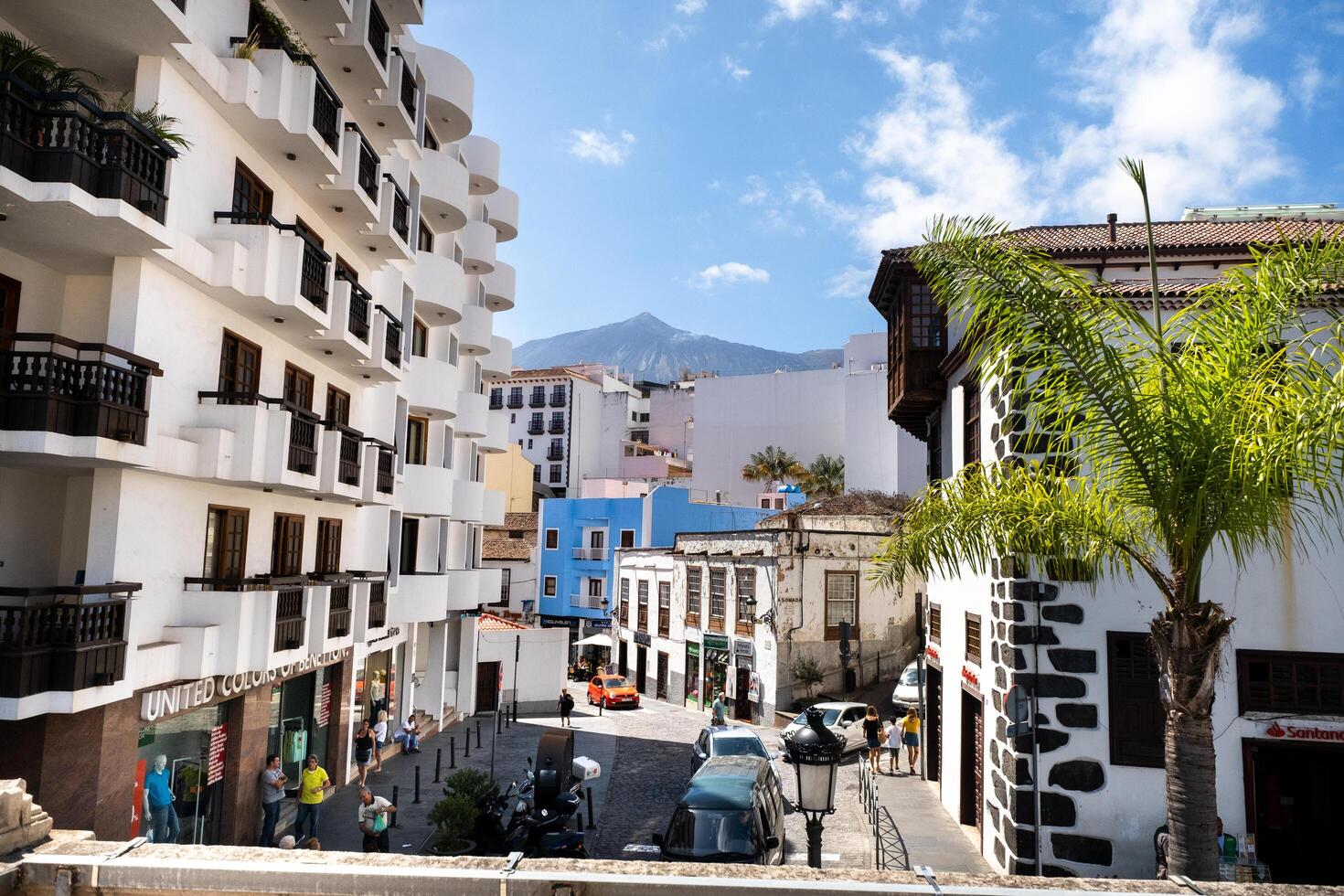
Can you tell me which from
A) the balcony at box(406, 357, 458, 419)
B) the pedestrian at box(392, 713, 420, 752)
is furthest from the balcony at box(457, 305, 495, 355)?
the pedestrian at box(392, 713, 420, 752)

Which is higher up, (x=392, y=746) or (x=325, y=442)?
(x=325, y=442)

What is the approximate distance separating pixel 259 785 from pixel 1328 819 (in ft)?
57.1

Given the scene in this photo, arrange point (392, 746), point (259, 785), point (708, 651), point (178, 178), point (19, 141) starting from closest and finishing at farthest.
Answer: point (19, 141) < point (178, 178) < point (259, 785) < point (392, 746) < point (708, 651)

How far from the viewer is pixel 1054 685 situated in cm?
1366

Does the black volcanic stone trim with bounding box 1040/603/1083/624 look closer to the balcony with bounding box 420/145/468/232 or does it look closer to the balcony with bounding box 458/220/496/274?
the balcony with bounding box 420/145/468/232

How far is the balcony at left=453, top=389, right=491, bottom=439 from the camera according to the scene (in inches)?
1163

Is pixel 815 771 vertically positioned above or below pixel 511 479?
below

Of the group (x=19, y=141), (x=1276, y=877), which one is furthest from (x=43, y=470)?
(x=1276, y=877)

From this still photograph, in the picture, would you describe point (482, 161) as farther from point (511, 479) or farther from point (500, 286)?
point (511, 479)

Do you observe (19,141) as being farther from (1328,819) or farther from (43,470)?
(1328,819)

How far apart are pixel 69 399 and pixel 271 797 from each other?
8.88 meters

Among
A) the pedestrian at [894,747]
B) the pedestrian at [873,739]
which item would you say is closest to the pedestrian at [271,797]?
the pedestrian at [873,739]

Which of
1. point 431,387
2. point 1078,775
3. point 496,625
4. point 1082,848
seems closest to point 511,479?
point 496,625

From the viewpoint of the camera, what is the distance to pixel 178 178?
1295 cm
